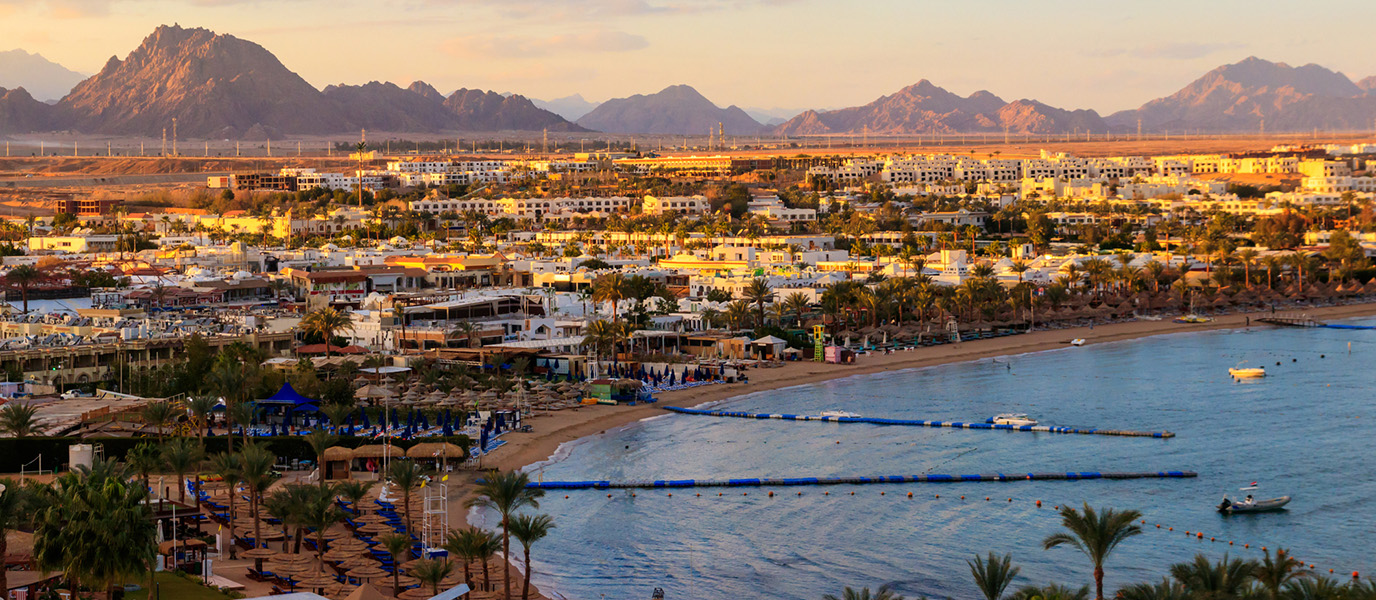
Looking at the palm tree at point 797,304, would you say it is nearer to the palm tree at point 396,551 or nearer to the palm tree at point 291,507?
the palm tree at point 291,507

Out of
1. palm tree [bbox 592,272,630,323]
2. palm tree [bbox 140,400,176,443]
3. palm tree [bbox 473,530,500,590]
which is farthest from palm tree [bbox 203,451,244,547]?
palm tree [bbox 592,272,630,323]

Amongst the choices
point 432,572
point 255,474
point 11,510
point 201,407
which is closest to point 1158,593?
point 432,572

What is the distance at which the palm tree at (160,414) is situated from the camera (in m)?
29.2

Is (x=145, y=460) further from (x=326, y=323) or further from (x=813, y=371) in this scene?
(x=813, y=371)

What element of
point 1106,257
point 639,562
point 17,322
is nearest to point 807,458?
point 639,562

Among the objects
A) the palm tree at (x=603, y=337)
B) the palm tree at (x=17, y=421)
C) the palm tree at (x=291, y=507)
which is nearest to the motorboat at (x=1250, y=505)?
the palm tree at (x=291, y=507)

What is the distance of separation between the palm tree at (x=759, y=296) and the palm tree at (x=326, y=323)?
15.2m

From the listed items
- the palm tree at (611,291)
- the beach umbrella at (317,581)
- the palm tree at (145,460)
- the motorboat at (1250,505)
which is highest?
the palm tree at (611,291)

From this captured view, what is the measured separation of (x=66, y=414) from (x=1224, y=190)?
126m

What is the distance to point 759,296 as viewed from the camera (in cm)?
5409

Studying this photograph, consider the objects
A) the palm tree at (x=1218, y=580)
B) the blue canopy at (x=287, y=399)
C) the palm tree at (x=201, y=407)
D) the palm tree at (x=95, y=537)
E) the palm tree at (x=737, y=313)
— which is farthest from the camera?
the palm tree at (x=737, y=313)

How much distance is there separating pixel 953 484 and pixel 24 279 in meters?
35.7

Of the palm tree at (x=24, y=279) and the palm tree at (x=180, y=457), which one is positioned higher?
the palm tree at (x=24, y=279)

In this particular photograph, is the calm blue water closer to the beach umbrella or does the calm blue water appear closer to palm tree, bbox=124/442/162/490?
the beach umbrella
